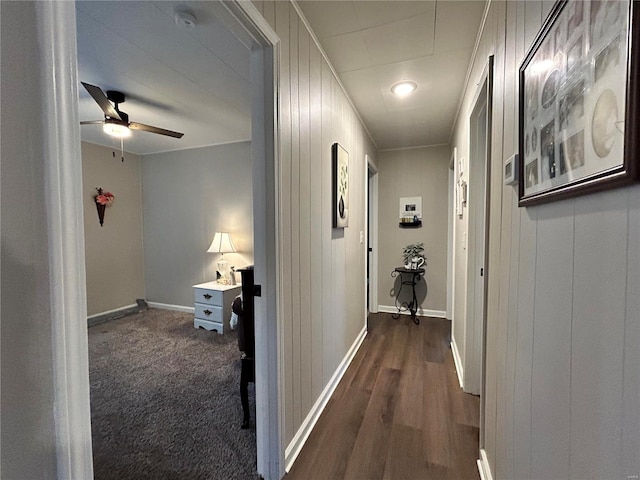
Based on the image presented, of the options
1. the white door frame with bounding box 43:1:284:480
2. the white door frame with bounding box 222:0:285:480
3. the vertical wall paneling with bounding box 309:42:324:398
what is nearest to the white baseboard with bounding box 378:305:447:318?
the vertical wall paneling with bounding box 309:42:324:398

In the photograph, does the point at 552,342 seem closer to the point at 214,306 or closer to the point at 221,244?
the point at 214,306

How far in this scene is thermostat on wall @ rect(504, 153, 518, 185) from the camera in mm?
1031

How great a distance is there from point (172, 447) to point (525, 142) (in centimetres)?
223

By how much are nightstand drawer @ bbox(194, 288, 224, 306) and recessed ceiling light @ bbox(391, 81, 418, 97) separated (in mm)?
2817

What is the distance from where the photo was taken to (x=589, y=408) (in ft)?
1.99

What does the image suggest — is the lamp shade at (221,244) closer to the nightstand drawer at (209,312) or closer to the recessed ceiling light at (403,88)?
the nightstand drawer at (209,312)

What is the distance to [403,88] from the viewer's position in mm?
2330

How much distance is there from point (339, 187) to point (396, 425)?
1694 mm

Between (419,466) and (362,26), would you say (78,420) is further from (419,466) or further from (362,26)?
(362,26)

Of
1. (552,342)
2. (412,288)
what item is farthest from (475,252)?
(412,288)

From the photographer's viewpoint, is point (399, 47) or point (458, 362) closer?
point (399, 47)

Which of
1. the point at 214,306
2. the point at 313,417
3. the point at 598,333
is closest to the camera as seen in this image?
the point at 598,333

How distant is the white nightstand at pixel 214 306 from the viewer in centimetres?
345

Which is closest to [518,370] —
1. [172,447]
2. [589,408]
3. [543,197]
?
[589,408]
